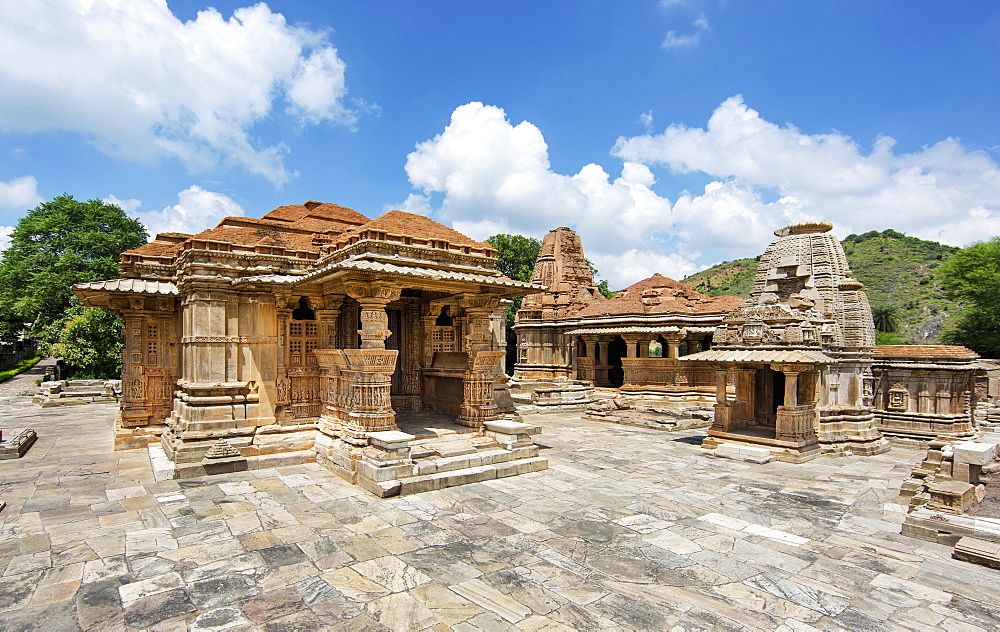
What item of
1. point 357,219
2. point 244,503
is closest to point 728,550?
point 244,503

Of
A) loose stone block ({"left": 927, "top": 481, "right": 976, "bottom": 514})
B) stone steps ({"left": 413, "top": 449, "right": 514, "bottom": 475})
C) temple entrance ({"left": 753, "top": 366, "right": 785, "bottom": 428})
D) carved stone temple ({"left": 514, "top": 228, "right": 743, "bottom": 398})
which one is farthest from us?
carved stone temple ({"left": 514, "top": 228, "right": 743, "bottom": 398})

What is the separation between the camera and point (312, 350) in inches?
442

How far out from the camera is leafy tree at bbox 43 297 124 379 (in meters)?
25.4

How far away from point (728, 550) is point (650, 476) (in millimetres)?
3462

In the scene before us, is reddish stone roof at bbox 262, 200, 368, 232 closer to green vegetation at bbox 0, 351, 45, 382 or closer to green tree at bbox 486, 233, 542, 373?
green vegetation at bbox 0, 351, 45, 382

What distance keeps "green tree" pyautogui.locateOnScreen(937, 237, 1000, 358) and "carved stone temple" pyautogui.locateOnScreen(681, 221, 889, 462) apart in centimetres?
2355

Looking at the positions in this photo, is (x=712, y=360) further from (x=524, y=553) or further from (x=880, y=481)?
(x=524, y=553)

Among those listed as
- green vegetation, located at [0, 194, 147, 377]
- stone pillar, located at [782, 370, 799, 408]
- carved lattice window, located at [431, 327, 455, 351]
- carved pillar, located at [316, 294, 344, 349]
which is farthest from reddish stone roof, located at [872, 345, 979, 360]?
green vegetation, located at [0, 194, 147, 377]

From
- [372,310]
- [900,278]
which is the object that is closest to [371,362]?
[372,310]

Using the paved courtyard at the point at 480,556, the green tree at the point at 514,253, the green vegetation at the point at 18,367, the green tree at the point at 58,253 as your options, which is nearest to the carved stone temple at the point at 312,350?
the paved courtyard at the point at 480,556

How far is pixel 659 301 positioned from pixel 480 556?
781 inches

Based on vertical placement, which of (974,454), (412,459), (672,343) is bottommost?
(412,459)

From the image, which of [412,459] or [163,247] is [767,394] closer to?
[412,459]

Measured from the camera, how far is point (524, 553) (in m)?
5.82
